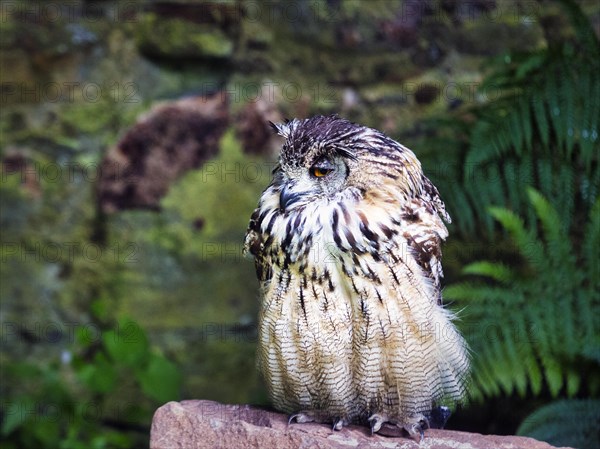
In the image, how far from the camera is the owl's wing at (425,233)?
237cm

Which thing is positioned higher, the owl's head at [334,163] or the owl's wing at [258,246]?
the owl's head at [334,163]

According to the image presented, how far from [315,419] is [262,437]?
0.32 meters

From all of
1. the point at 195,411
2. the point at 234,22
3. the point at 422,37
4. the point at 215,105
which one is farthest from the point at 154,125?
the point at 195,411

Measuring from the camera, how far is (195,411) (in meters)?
2.41

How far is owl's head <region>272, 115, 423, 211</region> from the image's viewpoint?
2209 millimetres

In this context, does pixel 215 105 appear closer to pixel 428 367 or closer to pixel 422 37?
pixel 422 37

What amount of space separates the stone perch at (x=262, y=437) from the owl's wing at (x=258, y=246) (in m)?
0.48

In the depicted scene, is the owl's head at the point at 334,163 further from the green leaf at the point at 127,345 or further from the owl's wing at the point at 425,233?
the green leaf at the point at 127,345

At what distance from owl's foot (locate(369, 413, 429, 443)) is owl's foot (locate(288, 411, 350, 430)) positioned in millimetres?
103

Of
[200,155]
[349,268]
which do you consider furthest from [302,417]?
[200,155]

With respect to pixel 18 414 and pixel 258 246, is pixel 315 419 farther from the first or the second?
pixel 18 414

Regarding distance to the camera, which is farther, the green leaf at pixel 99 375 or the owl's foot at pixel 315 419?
the green leaf at pixel 99 375

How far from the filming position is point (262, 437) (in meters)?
2.32

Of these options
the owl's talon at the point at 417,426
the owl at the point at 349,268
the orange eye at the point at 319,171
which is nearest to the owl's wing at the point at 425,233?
the owl at the point at 349,268
